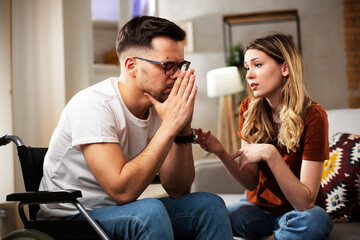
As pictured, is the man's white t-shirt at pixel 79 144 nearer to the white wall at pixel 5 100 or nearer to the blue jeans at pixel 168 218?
the blue jeans at pixel 168 218

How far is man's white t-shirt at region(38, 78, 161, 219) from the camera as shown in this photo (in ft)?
4.06

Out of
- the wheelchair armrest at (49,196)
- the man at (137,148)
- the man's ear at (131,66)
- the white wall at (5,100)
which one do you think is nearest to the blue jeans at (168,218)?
the man at (137,148)

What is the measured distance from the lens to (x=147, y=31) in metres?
1.42

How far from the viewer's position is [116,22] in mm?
4098

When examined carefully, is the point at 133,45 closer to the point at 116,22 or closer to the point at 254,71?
the point at 254,71

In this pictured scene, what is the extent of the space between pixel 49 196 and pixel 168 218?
0.33 meters

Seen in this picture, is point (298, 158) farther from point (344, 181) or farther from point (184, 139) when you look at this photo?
point (184, 139)

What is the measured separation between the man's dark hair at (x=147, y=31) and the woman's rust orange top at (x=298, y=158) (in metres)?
0.56

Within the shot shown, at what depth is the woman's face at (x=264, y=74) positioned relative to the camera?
1.58 m

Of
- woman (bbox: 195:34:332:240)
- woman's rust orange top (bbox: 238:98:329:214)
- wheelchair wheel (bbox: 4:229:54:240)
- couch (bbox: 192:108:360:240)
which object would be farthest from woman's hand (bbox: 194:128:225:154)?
wheelchair wheel (bbox: 4:229:54:240)

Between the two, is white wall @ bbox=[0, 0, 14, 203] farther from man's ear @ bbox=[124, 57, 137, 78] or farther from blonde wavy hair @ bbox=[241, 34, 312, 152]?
blonde wavy hair @ bbox=[241, 34, 312, 152]

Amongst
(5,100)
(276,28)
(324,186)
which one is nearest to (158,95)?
(324,186)

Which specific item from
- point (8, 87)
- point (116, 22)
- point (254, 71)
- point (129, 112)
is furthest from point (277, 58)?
point (116, 22)

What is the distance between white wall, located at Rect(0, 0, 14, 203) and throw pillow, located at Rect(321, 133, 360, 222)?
5.42 feet
